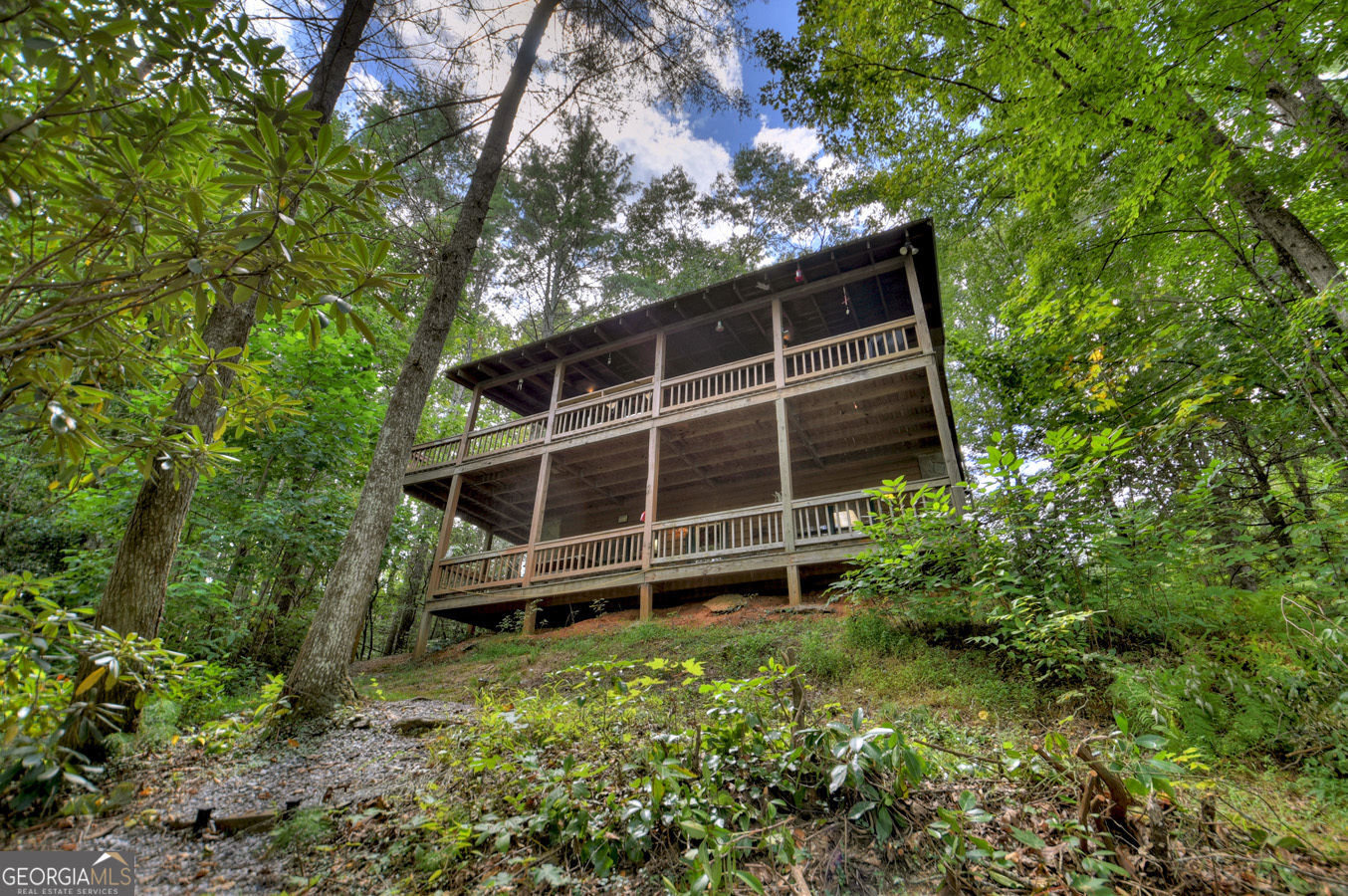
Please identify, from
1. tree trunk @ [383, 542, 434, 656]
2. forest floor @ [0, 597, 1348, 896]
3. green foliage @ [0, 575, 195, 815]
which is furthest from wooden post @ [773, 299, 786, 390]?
tree trunk @ [383, 542, 434, 656]

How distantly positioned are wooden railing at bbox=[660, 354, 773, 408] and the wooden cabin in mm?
50

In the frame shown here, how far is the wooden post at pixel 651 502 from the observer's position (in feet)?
31.8

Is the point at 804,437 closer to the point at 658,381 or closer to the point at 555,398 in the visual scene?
the point at 658,381

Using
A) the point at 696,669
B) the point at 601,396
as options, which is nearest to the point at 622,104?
the point at 601,396

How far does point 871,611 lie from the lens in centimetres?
552

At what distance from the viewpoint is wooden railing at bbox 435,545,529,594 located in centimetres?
1112

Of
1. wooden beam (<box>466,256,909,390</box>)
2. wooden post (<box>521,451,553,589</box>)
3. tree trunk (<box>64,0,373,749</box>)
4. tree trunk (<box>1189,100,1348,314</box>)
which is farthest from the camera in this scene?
wooden post (<box>521,451,553,589</box>)

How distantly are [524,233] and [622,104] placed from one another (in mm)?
11631

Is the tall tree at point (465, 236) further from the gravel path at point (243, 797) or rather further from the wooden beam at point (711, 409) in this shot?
the wooden beam at point (711, 409)

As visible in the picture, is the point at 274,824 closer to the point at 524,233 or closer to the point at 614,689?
the point at 614,689

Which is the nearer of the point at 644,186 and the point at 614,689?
the point at 614,689

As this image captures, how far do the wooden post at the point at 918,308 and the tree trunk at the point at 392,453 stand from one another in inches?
278

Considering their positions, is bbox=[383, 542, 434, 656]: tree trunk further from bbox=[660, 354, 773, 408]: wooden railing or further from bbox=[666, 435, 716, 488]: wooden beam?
bbox=[660, 354, 773, 408]: wooden railing

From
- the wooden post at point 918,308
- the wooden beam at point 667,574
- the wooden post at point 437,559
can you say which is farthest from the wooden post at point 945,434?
the wooden post at point 437,559
